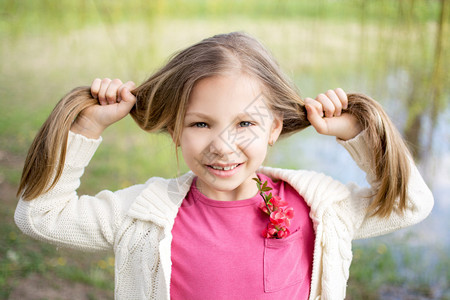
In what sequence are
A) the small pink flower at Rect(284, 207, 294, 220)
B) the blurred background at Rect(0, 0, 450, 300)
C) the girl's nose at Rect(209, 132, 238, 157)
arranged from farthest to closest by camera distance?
the blurred background at Rect(0, 0, 450, 300) → the small pink flower at Rect(284, 207, 294, 220) → the girl's nose at Rect(209, 132, 238, 157)

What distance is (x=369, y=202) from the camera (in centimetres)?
143

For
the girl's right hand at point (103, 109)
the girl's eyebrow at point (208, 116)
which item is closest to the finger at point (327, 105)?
the girl's eyebrow at point (208, 116)

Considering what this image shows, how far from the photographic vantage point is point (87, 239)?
133 centimetres

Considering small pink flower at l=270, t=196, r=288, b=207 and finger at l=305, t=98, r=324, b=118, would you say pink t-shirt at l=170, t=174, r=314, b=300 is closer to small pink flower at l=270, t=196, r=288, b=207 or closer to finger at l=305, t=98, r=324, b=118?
small pink flower at l=270, t=196, r=288, b=207

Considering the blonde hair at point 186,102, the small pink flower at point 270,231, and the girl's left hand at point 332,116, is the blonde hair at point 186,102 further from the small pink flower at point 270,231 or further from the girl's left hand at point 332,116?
the small pink flower at point 270,231

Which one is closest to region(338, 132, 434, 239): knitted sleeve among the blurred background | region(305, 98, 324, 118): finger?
region(305, 98, 324, 118): finger

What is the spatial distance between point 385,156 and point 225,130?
17.9 inches

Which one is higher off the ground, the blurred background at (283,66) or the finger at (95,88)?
the finger at (95,88)

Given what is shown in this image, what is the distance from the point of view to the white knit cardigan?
1.31 metres

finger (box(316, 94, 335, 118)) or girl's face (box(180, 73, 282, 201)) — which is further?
finger (box(316, 94, 335, 118))

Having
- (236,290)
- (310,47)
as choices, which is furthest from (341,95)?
(310,47)

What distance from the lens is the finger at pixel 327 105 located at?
1.38m

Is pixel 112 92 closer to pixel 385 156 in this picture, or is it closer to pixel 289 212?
pixel 289 212

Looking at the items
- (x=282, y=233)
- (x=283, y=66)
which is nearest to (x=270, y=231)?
(x=282, y=233)
